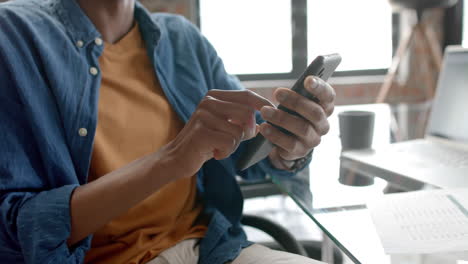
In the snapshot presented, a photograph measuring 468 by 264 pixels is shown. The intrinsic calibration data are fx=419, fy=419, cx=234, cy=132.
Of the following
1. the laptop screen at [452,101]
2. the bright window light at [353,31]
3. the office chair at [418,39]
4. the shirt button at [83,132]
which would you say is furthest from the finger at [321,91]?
the bright window light at [353,31]

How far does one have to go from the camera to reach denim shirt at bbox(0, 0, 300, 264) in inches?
23.1

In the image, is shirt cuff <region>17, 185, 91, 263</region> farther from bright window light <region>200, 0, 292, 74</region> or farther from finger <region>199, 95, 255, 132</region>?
bright window light <region>200, 0, 292, 74</region>

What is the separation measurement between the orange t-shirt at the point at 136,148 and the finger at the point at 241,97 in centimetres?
20

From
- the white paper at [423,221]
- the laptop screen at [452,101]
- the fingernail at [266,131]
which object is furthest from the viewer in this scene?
the laptop screen at [452,101]

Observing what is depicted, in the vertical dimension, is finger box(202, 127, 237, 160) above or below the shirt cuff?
above

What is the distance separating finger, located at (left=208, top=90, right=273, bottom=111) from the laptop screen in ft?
2.28

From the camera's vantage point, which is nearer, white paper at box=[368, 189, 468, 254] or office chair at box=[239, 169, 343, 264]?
white paper at box=[368, 189, 468, 254]

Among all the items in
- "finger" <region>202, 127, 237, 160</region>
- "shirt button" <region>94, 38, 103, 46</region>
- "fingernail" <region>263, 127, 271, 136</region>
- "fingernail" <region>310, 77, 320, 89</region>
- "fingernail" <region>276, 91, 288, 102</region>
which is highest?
"shirt button" <region>94, 38, 103, 46</region>

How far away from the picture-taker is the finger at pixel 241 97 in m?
0.61

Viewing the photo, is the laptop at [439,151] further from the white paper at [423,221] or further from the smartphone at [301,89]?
the smartphone at [301,89]

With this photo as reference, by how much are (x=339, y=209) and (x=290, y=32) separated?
7.72 ft

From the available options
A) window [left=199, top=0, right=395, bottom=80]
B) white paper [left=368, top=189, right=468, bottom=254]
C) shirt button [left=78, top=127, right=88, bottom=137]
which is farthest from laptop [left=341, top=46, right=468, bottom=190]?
window [left=199, top=0, right=395, bottom=80]

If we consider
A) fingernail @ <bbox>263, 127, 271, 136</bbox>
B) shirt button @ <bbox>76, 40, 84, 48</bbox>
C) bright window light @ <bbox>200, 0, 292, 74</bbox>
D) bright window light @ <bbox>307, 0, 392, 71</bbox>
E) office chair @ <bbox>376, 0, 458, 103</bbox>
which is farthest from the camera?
bright window light @ <bbox>307, 0, 392, 71</bbox>

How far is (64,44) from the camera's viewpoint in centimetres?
73
